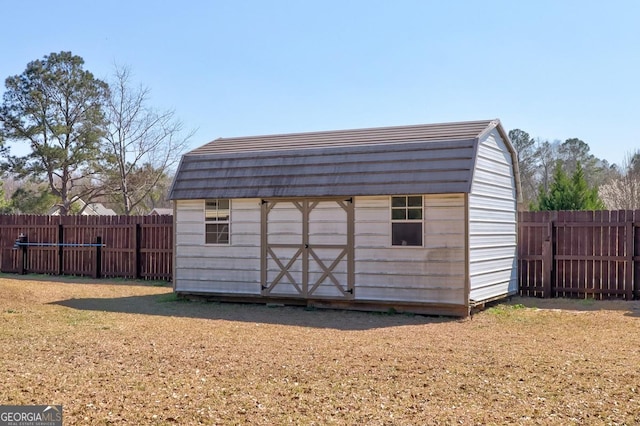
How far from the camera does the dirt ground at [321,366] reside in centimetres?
566

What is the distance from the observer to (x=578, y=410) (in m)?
5.70

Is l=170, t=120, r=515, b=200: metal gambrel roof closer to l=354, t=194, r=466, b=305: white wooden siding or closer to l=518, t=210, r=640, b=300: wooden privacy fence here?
l=354, t=194, r=466, b=305: white wooden siding

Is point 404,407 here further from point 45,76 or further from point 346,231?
point 45,76

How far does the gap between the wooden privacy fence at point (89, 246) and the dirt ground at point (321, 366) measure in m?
6.72

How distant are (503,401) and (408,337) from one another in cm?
366

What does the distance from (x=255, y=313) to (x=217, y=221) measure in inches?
103

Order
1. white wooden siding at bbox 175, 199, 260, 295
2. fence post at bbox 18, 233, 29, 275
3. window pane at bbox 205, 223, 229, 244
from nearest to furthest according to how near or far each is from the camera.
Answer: white wooden siding at bbox 175, 199, 260, 295 < window pane at bbox 205, 223, 229, 244 < fence post at bbox 18, 233, 29, 275

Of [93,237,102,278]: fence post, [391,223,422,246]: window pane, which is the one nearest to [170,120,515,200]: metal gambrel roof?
[391,223,422,246]: window pane

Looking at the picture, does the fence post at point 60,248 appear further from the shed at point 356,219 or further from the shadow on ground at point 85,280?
the shed at point 356,219

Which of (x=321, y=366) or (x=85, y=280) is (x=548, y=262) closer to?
(x=321, y=366)

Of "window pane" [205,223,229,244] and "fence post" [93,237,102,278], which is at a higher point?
"window pane" [205,223,229,244]

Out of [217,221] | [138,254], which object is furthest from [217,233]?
[138,254]

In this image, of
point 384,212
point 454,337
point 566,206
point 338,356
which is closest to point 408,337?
point 454,337

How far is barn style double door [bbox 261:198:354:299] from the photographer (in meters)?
Result: 12.7
